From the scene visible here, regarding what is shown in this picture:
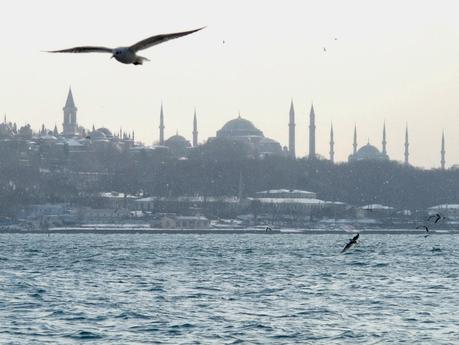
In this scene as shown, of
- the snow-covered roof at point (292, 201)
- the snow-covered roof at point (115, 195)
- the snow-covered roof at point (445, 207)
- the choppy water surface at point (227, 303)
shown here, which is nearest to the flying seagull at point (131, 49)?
the choppy water surface at point (227, 303)

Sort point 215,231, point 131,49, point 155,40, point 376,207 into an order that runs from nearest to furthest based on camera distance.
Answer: point 155,40, point 131,49, point 215,231, point 376,207

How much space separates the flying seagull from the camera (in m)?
A: 17.3

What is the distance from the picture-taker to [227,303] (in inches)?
1421

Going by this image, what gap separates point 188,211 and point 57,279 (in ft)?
376

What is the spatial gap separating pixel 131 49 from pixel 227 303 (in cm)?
1871

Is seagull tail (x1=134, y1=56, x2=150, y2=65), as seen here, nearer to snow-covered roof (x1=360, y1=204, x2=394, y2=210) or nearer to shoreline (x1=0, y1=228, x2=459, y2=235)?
shoreline (x1=0, y1=228, x2=459, y2=235)

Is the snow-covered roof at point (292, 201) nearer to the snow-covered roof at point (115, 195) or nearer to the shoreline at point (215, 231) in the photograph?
the snow-covered roof at point (115, 195)

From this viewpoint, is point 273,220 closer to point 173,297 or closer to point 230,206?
point 230,206

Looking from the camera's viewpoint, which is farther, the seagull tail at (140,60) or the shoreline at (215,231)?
the shoreline at (215,231)

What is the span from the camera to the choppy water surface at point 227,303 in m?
29.2

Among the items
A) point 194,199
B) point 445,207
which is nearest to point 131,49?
point 194,199

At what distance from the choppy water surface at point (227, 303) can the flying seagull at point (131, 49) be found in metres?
10.8

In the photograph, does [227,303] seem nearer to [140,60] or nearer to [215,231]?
[140,60]

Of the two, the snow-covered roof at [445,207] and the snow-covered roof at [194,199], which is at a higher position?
the snow-covered roof at [194,199]
